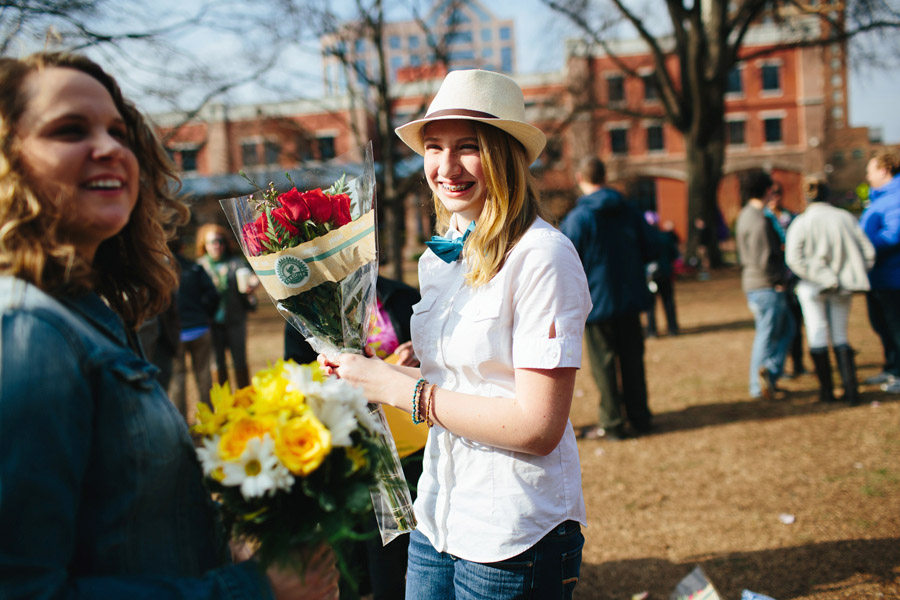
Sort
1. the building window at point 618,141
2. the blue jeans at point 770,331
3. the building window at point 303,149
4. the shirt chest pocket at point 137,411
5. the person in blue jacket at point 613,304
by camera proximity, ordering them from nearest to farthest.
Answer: the shirt chest pocket at point 137,411 < the person in blue jacket at point 613,304 < the blue jeans at point 770,331 < the building window at point 303,149 < the building window at point 618,141

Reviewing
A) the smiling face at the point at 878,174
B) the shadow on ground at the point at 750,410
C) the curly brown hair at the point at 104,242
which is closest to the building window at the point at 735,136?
the smiling face at the point at 878,174

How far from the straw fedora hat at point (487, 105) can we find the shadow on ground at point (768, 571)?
269 centimetres

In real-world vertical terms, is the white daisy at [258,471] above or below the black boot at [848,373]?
above

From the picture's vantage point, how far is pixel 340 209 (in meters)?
2.02

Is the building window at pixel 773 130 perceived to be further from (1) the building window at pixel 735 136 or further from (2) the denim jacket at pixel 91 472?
(2) the denim jacket at pixel 91 472

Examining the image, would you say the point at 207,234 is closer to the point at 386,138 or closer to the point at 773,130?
the point at 386,138

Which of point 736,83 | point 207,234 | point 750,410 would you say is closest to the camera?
point 750,410

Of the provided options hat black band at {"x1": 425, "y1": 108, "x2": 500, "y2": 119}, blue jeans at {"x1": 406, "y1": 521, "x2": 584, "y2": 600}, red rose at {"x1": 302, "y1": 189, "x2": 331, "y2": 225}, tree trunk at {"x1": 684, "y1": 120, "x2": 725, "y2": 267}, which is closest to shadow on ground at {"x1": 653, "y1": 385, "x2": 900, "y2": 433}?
blue jeans at {"x1": 406, "y1": 521, "x2": 584, "y2": 600}

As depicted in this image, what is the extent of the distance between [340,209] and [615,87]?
4187 centimetres

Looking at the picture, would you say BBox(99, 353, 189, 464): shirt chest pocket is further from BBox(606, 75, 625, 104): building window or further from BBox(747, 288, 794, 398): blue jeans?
BBox(606, 75, 625, 104): building window

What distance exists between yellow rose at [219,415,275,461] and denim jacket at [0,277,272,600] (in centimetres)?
10

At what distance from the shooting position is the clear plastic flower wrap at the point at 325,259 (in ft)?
6.31

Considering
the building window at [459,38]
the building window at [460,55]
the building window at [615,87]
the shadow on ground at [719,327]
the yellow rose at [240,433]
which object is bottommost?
the shadow on ground at [719,327]

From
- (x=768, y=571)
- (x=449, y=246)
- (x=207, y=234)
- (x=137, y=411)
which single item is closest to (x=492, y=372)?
(x=449, y=246)
